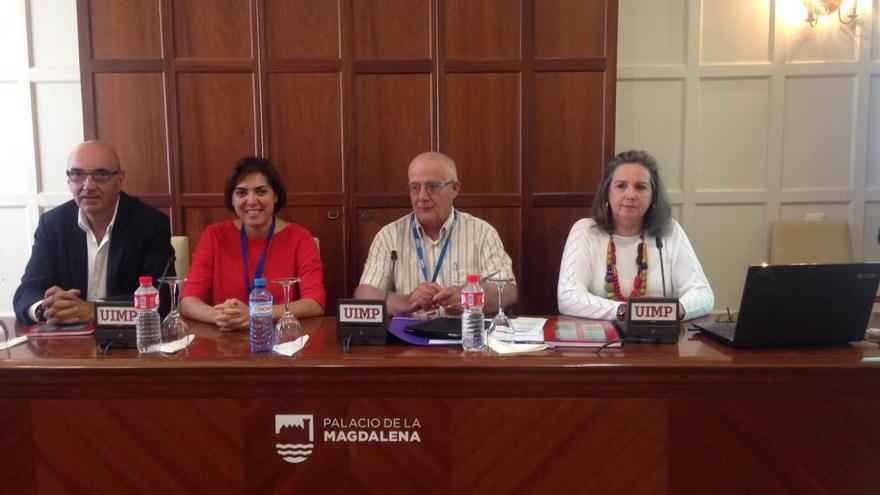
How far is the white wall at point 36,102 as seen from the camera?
3.46 metres

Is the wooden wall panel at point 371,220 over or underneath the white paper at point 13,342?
over

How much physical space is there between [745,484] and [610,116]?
1784 mm

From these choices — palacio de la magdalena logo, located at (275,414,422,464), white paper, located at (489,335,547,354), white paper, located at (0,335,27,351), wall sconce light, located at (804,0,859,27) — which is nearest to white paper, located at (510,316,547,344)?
white paper, located at (489,335,547,354)

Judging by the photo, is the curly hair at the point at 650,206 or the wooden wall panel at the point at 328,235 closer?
the curly hair at the point at 650,206

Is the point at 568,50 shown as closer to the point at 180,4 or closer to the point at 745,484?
the point at 180,4

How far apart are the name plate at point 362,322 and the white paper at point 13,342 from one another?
33.7 inches

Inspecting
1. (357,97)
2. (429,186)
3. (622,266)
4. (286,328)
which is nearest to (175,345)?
(286,328)

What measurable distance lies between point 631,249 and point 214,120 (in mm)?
1917

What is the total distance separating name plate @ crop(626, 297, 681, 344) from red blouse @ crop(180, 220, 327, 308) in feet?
3.46

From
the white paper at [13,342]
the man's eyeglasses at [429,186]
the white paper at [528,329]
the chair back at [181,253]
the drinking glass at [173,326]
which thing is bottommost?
the white paper at [13,342]

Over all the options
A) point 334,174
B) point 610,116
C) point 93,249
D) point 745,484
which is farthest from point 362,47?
point 745,484

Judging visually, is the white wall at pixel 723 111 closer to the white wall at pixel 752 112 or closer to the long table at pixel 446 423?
the white wall at pixel 752 112

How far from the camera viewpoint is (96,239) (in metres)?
2.23

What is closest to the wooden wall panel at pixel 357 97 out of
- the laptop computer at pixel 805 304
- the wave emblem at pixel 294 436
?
the laptop computer at pixel 805 304
